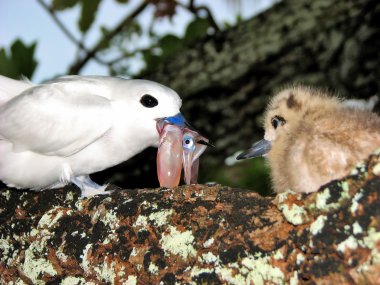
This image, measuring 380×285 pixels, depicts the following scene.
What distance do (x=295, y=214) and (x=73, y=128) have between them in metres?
1.32

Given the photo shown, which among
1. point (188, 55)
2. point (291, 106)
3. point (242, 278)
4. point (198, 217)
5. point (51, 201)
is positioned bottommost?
point (242, 278)

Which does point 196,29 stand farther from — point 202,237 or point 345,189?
point 345,189

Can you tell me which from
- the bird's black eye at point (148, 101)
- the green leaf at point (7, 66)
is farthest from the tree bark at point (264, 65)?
the green leaf at point (7, 66)

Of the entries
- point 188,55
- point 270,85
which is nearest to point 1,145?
point 188,55

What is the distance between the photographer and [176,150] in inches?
98.3

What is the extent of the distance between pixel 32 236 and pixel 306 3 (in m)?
1.93

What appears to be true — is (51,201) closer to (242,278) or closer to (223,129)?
(242,278)

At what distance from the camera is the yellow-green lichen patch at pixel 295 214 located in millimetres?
1487

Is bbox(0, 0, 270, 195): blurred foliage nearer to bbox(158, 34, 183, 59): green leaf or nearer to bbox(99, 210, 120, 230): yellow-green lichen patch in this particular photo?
bbox(158, 34, 183, 59): green leaf

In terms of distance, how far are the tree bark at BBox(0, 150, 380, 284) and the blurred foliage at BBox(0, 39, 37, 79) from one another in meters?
1.35

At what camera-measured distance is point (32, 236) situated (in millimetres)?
2135

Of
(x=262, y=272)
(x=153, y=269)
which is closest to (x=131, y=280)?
(x=153, y=269)

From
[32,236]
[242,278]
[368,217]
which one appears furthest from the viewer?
[32,236]

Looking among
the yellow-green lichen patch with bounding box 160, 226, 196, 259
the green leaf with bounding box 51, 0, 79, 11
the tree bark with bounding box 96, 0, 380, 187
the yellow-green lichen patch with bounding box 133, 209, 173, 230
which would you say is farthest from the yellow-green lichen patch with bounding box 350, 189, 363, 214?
the green leaf with bounding box 51, 0, 79, 11
